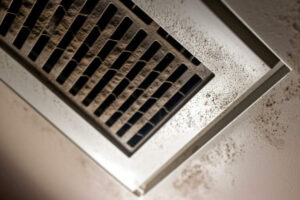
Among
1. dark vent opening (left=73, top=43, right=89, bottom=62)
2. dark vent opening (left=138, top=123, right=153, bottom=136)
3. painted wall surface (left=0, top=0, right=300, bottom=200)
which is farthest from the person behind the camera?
dark vent opening (left=138, top=123, right=153, bottom=136)

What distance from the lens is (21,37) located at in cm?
101

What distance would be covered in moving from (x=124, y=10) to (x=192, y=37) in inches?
7.4

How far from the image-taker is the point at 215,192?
3.85 feet

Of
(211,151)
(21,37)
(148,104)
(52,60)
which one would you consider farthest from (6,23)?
(211,151)

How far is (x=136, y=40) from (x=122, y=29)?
0.05 meters

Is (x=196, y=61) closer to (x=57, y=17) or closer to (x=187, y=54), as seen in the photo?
(x=187, y=54)

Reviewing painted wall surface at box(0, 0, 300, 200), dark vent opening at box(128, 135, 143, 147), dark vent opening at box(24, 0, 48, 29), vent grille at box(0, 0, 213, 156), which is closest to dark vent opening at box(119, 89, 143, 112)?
vent grille at box(0, 0, 213, 156)

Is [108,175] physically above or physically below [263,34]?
below

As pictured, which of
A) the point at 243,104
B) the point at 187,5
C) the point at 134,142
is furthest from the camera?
the point at 134,142

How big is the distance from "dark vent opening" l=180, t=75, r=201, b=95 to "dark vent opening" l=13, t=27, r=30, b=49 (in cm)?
47

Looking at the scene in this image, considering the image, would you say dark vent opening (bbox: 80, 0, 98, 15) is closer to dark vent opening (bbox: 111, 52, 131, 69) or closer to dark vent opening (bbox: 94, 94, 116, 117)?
dark vent opening (bbox: 111, 52, 131, 69)

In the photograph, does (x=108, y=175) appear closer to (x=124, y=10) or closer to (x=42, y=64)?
(x=42, y=64)

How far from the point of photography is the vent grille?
0.93m

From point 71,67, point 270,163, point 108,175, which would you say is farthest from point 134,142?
point 270,163
